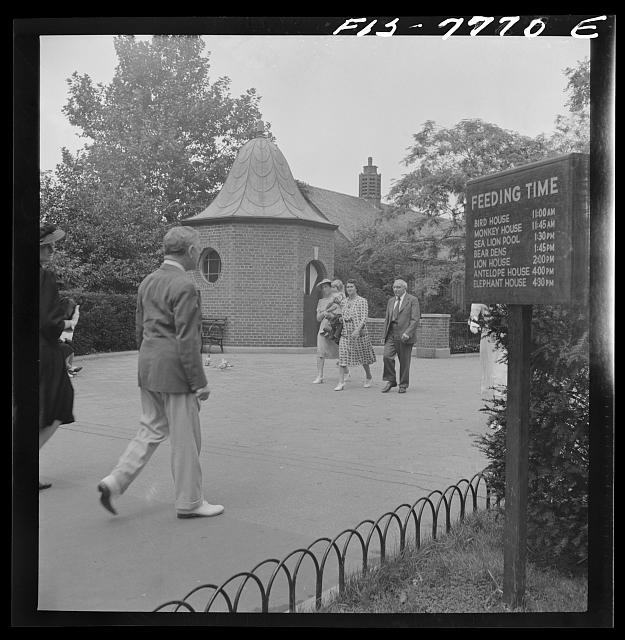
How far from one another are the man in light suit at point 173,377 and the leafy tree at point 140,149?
0.29 meters

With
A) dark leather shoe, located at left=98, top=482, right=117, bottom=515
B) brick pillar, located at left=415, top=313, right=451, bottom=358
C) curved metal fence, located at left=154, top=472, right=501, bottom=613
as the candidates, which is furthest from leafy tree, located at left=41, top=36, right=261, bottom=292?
curved metal fence, located at left=154, top=472, right=501, bottom=613

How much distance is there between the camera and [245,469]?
3396 millimetres

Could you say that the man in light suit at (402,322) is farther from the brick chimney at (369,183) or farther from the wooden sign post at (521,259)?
the brick chimney at (369,183)

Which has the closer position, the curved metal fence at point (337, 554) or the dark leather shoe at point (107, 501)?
the curved metal fence at point (337, 554)

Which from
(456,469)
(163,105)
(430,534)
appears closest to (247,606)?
(430,534)

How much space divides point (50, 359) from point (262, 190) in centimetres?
140

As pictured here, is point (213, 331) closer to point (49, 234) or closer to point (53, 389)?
point (53, 389)

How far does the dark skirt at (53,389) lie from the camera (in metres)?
3.28

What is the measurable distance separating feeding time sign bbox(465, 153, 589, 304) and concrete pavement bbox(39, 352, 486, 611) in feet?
2.27

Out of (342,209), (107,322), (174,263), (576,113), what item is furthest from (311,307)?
(576,113)

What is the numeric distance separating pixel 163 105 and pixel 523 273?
6.78 ft

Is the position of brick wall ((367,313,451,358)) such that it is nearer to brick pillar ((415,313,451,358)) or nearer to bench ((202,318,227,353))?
brick pillar ((415,313,451,358))

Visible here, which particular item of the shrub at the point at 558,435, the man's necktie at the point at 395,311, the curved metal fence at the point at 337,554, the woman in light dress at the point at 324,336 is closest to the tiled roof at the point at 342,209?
the woman in light dress at the point at 324,336

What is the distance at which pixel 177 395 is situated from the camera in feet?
10.6
